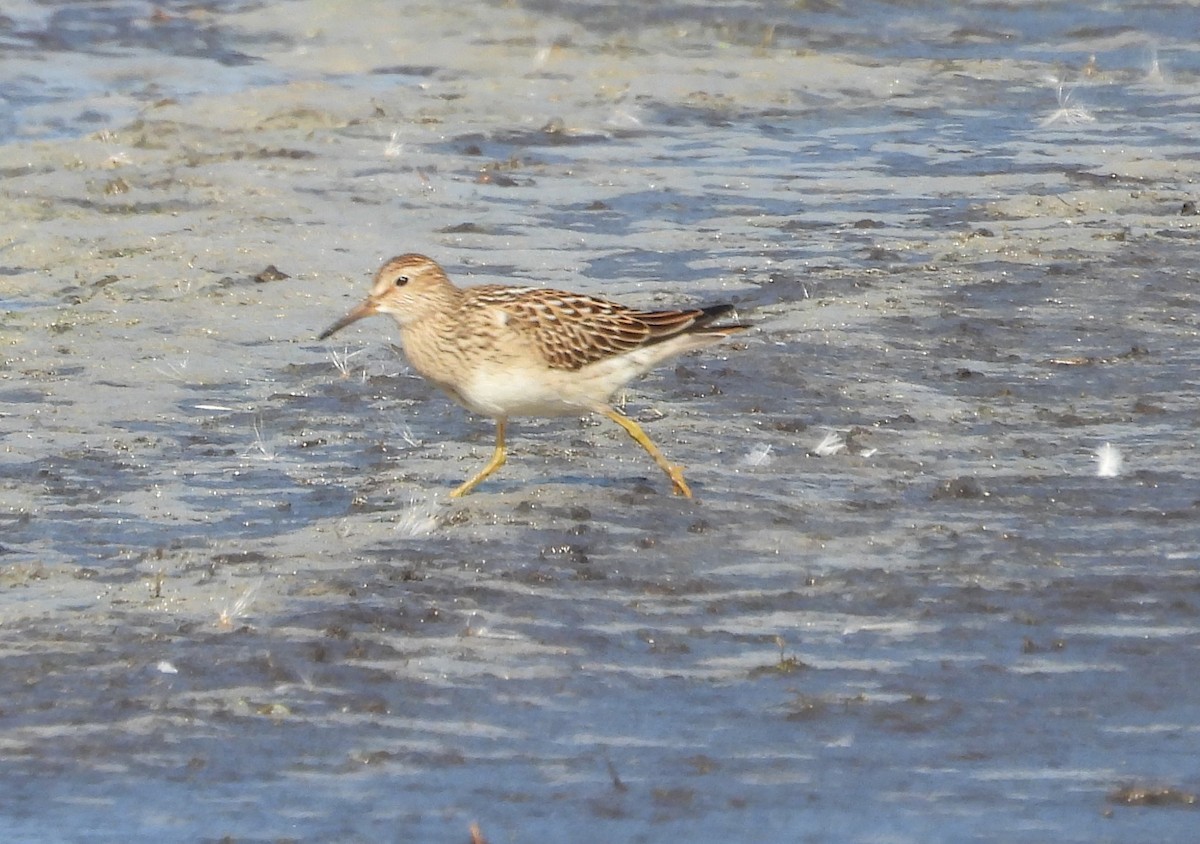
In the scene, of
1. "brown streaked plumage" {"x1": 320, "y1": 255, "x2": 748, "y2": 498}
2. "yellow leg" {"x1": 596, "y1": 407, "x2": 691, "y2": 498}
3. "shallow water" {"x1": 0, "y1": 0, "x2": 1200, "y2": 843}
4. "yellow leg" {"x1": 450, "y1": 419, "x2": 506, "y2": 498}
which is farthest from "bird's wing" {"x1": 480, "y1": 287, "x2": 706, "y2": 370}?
"shallow water" {"x1": 0, "y1": 0, "x2": 1200, "y2": 843}

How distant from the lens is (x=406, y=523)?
25.3ft

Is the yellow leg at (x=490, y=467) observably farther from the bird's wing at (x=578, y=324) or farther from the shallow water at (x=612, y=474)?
the bird's wing at (x=578, y=324)

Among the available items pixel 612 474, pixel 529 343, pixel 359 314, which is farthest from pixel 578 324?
pixel 359 314

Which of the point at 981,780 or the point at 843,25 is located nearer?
the point at 981,780

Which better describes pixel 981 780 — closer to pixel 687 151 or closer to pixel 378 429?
pixel 378 429

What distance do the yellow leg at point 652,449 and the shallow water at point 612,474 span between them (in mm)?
92

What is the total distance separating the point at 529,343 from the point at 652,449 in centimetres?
63

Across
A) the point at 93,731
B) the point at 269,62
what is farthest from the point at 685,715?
the point at 269,62

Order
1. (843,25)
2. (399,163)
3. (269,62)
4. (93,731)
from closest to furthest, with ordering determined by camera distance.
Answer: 1. (93,731)
2. (399,163)
3. (269,62)
4. (843,25)

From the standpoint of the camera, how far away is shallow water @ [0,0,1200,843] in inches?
226

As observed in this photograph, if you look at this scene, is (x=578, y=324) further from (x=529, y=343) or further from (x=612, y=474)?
(x=612, y=474)

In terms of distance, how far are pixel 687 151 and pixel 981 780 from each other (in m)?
9.42

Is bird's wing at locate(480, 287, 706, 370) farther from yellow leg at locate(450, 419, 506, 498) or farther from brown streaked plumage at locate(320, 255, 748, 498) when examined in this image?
yellow leg at locate(450, 419, 506, 498)

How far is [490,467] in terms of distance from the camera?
8367mm
